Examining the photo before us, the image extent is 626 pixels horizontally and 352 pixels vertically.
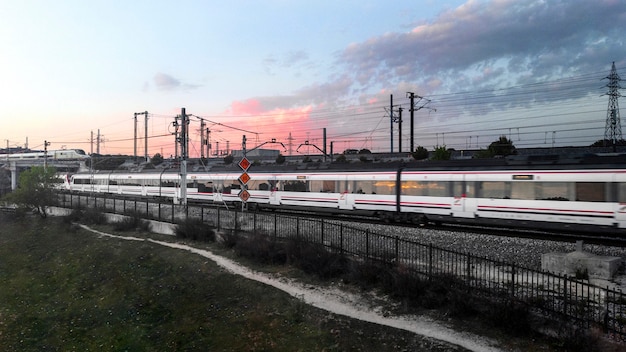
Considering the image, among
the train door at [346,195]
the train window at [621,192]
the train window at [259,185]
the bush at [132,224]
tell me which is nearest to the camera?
the train window at [621,192]

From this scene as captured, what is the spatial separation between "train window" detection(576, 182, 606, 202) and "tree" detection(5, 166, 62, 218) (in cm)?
4201

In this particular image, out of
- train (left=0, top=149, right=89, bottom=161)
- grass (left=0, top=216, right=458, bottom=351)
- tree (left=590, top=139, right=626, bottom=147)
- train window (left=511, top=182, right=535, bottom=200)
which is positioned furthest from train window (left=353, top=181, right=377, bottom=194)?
train (left=0, top=149, right=89, bottom=161)

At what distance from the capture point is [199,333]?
37.9 feet

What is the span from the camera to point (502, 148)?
47.4 meters

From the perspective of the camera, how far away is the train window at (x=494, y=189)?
18.6 m

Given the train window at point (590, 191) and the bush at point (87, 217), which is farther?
the bush at point (87, 217)

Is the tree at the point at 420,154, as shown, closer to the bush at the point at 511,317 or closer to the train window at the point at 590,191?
the train window at the point at 590,191

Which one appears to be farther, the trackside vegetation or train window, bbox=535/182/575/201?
train window, bbox=535/182/575/201

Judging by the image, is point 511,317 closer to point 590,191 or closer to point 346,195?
point 590,191

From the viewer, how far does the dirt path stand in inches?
346

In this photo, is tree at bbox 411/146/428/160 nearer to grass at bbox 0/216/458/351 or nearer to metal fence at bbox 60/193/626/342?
metal fence at bbox 60/193/626/342

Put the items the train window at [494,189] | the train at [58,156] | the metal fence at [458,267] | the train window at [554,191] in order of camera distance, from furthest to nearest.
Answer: the train at [58,156] < the train window at [494,189] < the train window at [554,191] < the metal fence at [458,267]

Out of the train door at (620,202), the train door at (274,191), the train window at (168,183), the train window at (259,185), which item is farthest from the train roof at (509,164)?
the train window at (168,183)

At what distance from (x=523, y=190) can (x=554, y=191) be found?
3.97 feet
